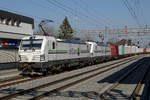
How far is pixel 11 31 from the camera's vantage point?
22.6m

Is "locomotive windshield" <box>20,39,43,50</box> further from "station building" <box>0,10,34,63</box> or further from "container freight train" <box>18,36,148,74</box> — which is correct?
"station building" <box>0,10,34,63</box>

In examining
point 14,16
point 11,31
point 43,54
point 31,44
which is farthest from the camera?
point 14,16

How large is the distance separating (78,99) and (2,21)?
55.6ft

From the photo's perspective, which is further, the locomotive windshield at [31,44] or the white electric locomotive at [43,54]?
the locomotive windshield at [31,44]

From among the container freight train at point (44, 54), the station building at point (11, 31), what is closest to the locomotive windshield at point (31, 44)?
the container freight train at point (44, 54)

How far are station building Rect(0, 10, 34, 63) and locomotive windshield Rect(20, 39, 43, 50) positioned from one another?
14.9 feet

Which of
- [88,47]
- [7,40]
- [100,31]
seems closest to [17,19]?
[7,40]

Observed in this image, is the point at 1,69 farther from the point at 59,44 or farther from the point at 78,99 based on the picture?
the point at 78,99

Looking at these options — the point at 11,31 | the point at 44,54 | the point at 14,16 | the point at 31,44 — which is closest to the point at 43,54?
the point at 44,54

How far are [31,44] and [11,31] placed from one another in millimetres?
8881

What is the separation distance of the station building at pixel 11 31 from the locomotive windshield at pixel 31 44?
4.55 metres

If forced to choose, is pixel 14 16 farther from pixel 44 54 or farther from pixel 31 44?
pixel 44 54

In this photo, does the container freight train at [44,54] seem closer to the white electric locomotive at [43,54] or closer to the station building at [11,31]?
the white electric locomotive at [43,54]

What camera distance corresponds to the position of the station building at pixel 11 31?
19.4m
